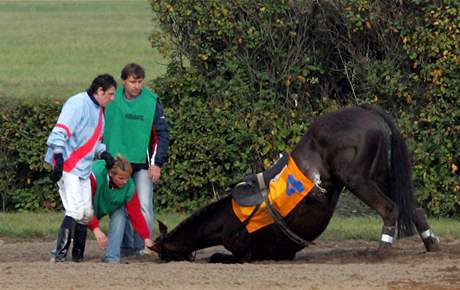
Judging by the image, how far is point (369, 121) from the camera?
33.3ft

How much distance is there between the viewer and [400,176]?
10.2 m

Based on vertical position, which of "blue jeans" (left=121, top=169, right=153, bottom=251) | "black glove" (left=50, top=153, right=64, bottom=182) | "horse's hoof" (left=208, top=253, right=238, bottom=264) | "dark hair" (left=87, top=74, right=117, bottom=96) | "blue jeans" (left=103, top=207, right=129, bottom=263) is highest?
"dark hair" (left=87, top=74, right=117, bottom=96)

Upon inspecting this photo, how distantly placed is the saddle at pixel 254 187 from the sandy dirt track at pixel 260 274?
0.54m

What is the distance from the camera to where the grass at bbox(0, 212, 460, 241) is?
11.9 meters

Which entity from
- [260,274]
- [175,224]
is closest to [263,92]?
[175,224]

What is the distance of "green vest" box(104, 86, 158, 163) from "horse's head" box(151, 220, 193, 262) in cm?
67

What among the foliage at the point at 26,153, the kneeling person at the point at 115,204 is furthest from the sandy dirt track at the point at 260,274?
the foliage at the point at 26,153

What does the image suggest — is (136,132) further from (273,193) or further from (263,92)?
(263,92)

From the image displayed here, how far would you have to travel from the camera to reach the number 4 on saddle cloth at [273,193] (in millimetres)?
10109

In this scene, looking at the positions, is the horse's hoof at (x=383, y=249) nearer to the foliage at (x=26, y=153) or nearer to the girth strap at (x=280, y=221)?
the girth strap at (x=280, y=221)

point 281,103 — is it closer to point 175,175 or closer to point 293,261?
point 175,175

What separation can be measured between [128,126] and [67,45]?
20.2 metres

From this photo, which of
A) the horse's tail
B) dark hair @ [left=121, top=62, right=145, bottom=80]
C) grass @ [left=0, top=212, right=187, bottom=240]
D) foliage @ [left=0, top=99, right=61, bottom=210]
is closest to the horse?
the horse's tail

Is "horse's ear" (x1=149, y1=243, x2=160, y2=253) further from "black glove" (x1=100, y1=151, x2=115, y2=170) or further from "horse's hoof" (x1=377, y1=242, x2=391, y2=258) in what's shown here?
"horse's hoof" (x1=377, y1=242, x2=391, y2=258)
